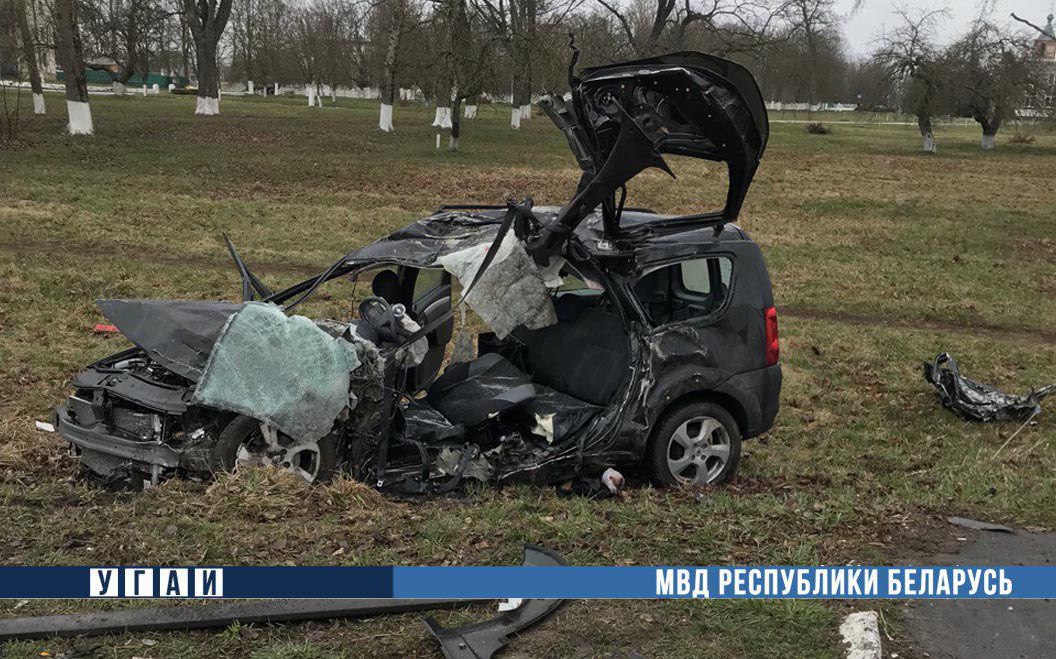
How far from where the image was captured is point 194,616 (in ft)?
11.6

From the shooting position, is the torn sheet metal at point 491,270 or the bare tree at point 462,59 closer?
the torn sheet metal at point 491,270

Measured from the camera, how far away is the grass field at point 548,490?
3.82m

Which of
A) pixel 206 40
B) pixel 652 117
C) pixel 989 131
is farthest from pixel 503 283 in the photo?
pixel 989 131

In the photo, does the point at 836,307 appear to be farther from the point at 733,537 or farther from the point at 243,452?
the point at 243,452

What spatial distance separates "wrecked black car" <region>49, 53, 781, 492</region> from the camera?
196 inches

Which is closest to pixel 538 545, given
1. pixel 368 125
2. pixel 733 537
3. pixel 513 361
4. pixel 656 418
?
pixel 733 537

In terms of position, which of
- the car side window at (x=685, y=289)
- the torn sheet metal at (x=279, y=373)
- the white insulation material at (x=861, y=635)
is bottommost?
the white insulation material at (x=861, y=635)

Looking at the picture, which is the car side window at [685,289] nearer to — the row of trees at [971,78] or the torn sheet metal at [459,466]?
the torn sheet metal at [459,466]

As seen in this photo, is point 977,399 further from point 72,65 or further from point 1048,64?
point 1048,64

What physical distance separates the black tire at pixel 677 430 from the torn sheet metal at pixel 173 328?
261 centimetres

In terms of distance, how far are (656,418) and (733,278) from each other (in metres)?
1.14

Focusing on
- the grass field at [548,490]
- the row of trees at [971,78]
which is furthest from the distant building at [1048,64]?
the grass field at [548,490]

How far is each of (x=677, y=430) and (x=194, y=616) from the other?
3225 mm

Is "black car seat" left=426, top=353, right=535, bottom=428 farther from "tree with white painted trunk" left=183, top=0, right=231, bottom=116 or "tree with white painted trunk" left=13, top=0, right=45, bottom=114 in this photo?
"tree with white painted trunk" left=183, top=0, right=231, bottom=116
